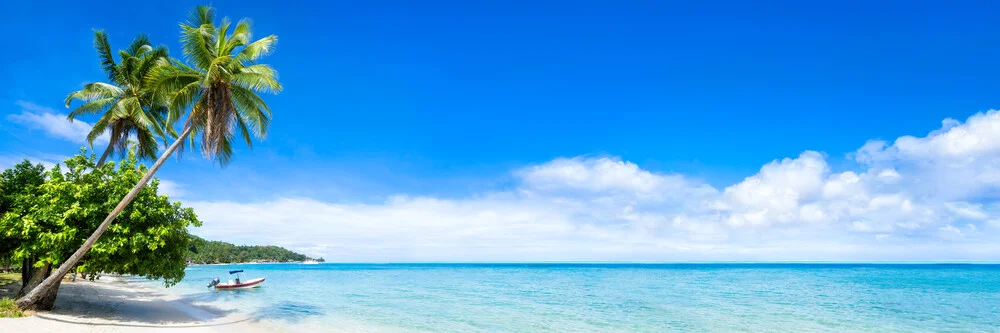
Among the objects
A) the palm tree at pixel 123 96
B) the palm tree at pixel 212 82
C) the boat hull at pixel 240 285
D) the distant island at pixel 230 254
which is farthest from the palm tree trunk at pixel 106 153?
the distant island at pixel 230 254

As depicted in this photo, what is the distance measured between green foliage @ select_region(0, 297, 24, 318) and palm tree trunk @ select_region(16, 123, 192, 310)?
0.43 metres

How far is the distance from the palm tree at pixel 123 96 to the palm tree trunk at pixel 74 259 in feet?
14.3

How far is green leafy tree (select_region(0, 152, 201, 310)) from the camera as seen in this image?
11938 mm

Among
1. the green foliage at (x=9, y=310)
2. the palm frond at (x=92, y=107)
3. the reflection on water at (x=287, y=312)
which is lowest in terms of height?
the reflection on water at (x=287, y=312)

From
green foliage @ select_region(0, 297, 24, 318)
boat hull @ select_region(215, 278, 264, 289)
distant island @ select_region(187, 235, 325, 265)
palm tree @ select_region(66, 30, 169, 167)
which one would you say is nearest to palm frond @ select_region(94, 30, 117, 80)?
palm tree @ select_region(66, 30, 169, 167)

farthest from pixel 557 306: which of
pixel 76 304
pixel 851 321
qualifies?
pixel 76 304

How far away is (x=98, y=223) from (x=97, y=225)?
0.06m

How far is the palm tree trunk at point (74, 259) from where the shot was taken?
11.6 m

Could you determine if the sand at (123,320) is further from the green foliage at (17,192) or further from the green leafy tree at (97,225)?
the green foliage at (17,192)

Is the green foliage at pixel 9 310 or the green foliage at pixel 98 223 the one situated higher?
the green foliage at pixel 98 223

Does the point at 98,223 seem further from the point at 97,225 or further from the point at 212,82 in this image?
the point at 212,82

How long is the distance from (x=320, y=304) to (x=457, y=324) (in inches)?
410

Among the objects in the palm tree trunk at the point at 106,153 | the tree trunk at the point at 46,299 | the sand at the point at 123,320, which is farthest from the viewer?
the palm tree trunk at the point at 106,153

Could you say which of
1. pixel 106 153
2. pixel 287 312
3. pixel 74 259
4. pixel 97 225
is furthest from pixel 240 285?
pixel 74 259
